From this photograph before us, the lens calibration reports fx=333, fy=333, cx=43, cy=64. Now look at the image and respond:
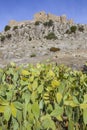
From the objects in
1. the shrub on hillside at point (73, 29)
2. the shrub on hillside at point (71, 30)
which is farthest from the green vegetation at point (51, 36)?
the shrub on hillside at point (73, 29)

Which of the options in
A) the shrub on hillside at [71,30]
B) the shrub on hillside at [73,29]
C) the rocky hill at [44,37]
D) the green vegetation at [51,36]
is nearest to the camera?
the rocky hill at [44,37]

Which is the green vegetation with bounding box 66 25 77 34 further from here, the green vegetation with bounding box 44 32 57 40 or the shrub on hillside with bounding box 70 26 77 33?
the green vegetation with bounding box 44 32 57 40

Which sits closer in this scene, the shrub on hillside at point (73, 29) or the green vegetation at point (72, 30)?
the shrub on hillside at point (73, 29)

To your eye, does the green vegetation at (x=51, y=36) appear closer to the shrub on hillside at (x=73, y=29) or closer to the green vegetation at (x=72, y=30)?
the green vegetation at (x=72, y=30)

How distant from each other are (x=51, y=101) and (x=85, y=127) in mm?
823

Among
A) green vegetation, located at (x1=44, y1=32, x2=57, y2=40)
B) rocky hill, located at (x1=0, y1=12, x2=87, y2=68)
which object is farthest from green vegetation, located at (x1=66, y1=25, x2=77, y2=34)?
green vegetation, located at (x1=44, y1=32, x2=57, y2=40)

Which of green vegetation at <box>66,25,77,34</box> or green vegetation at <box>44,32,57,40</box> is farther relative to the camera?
green vegetation at <box>66,25,77,34</box>

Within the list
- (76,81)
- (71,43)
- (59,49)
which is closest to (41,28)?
(71,43)

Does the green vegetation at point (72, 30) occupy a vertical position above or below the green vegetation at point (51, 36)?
above

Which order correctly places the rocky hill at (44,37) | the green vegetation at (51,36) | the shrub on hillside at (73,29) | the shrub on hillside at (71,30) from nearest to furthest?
1. the rocky hill at (44,37)
2. the green vegetation at (51,36)
3. the shrub on hillside at (73,29)
4. the shrub on hillside at (71,30)

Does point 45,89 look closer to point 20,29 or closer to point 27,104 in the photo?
point 27,104

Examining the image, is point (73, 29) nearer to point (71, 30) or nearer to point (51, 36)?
point (71, 30)

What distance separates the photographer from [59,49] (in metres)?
47.7

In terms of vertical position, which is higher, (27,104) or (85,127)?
(27,104)
